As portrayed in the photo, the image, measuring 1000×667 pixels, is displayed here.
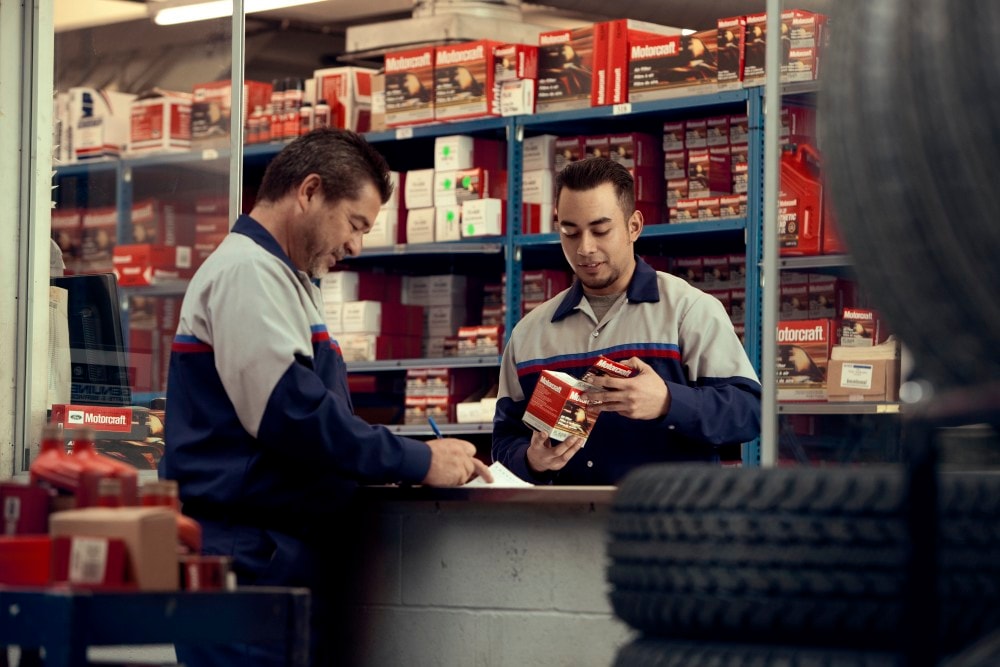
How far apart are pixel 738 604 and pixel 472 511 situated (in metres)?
1.43

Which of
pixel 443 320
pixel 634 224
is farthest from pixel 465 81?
pixel 634 224

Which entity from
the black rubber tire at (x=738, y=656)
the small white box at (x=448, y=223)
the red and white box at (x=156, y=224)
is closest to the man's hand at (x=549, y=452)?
the black rubber tire at (x=738, y=656)

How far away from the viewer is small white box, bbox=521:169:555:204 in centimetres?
709

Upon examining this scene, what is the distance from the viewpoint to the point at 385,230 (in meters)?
7.58

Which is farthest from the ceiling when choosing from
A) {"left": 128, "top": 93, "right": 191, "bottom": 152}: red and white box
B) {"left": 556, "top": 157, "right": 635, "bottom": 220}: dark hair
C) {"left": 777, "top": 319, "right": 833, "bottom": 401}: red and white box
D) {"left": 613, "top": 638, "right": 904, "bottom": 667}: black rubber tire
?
{"left": 613, "top": 638, "right": 904, "bottom": 667}: black rubber tire

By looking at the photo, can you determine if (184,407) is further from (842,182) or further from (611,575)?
(842,182)

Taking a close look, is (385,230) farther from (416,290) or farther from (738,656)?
(738,656)

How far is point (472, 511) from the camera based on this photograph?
3205 mm

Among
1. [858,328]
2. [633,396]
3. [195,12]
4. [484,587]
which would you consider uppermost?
[195,12]

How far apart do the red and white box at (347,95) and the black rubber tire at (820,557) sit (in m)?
6.27

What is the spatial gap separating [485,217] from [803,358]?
11.9 feet

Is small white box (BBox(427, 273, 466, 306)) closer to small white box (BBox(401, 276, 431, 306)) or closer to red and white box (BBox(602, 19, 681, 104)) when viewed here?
small white box (BBox(401, 276, 431, 306))

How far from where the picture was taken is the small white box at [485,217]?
7129 mm

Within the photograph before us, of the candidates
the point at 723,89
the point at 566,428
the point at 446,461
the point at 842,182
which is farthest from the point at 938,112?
the point at 723,89
